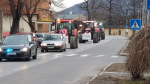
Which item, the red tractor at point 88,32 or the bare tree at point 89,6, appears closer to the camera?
the red tractor at point 88,32

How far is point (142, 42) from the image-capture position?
414 inches

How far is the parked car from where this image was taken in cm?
1989

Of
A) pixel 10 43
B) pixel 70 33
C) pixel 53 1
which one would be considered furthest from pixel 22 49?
pixel 53 1

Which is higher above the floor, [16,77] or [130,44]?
[130,44]

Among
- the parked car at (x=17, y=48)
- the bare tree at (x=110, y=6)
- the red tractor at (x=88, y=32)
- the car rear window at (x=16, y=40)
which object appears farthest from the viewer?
the bare tree at (x=110, y=6)

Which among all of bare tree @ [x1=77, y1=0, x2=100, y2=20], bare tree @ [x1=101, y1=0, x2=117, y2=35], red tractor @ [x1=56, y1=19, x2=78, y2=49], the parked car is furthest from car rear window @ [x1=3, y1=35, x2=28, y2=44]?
bare tree @ [x1=101, y1=0, x2=117, y2=35]

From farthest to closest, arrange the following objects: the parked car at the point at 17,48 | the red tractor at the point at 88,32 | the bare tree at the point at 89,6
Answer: the bare tree at the point at 89,6 < the red tractor at the point at 88,32 < the parked car at the point at 17,48

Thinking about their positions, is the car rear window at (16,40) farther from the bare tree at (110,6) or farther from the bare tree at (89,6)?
the bare tree at (110,6)

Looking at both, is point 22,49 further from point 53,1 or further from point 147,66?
point 53,1

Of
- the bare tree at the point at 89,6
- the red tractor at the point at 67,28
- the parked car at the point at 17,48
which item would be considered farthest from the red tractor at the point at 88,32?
the bare tree at the point at 89,6

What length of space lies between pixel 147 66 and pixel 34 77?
472 cm

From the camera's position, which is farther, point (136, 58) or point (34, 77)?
point (34, 77)

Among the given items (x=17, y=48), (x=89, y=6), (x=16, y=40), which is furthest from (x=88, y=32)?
(x=89, y=6)

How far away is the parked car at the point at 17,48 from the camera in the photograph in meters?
19.9
